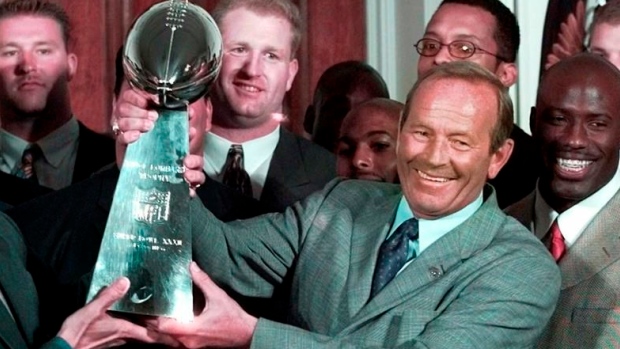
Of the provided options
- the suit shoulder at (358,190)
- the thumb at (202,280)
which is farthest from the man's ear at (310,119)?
the thumb at (202,280)

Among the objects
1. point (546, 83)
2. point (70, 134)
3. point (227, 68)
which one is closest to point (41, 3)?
point (70, 134)

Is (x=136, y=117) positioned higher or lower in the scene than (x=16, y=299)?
higher

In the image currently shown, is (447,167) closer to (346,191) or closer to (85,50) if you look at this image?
(346,191)

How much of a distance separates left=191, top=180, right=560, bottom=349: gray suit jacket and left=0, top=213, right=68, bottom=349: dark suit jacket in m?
0.31

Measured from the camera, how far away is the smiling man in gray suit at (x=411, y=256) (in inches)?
114

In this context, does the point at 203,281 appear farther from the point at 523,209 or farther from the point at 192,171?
the point at 523,209

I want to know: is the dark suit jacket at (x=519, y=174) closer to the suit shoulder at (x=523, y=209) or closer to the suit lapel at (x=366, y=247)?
the suit shoulder at (x=523, y=209)

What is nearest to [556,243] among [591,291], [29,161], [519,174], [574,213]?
[574,213]

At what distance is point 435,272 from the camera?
9.82 ft

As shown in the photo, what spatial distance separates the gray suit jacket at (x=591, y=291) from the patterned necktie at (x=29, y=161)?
1.31m

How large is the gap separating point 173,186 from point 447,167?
483 mm

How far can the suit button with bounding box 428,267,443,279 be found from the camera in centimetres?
299

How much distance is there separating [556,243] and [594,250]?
0.11 m

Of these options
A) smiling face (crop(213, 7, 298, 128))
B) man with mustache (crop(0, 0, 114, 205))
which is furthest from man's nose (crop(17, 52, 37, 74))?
smiling face (crop(213, 7, 298, 128))
